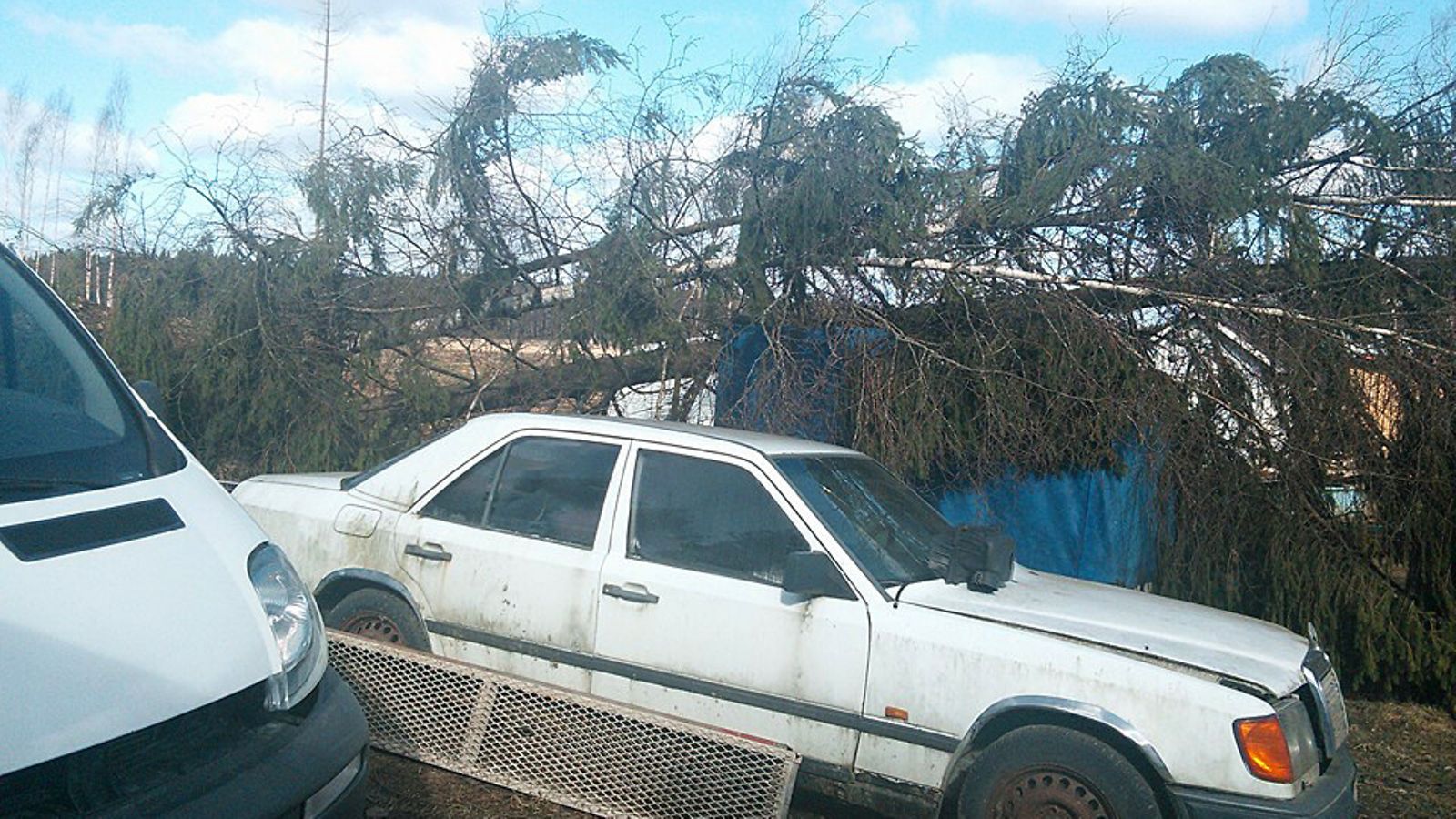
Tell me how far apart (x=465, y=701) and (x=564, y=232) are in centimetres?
445

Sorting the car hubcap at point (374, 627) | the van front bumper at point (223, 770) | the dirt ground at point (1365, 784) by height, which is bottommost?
the dirt ground at point (1365, 784)

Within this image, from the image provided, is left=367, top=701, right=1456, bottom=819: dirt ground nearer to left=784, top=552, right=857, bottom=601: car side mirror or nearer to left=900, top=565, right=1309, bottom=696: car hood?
left=784, top=552, right=857, bottom=601: car side mirror

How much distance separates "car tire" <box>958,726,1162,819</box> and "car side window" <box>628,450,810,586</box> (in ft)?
3.29

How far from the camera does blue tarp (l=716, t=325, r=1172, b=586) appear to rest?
7.51 meters

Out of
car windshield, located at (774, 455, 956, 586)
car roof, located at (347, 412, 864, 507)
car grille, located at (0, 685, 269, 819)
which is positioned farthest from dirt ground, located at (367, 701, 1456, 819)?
car grille, located at (0, 685, 269, 819)

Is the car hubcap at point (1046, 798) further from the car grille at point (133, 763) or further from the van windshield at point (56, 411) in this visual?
the van windshield at point (56, 411)

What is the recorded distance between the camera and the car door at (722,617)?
419 centimetres

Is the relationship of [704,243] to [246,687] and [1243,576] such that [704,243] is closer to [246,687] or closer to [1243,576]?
[1243,576]

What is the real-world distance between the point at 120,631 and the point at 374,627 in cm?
269

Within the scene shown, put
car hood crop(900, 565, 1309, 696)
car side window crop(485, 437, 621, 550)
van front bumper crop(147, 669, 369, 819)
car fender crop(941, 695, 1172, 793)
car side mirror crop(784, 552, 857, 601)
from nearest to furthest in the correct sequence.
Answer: van front bumper crop(147, 669, 369, 819)
car fender crop(941, 695, 1172, 793)
car hood crop(900, 565, 1309, 696)
car side mirror crop(784, 552, 857, 601)
car side window crop(485, 437, 621, 550)

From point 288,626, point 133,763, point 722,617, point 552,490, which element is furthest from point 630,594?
point 133,763

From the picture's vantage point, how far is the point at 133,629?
2.47 meters

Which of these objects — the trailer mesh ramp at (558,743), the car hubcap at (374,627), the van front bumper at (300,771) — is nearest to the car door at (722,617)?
the trailer mesh ramp at (558,743)

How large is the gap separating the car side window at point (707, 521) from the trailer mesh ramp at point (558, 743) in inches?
25.1
